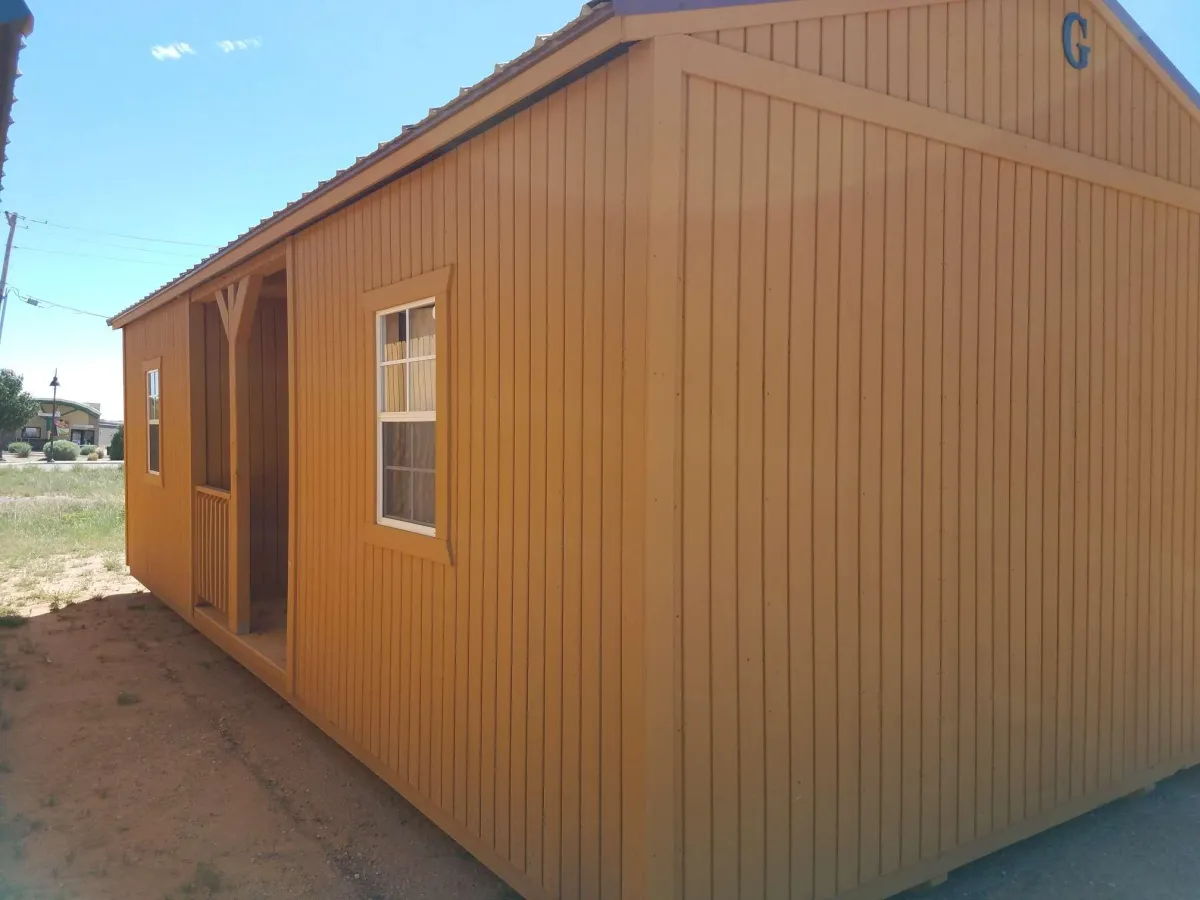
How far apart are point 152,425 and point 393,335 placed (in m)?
6.49

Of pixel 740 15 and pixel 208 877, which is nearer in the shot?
pixel 740 15

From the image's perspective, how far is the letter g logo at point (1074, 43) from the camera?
396 cm

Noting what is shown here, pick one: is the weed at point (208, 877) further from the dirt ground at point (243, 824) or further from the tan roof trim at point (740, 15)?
the tan roof trim at point (740, 15)

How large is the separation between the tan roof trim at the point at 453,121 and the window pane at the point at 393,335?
0.71 m

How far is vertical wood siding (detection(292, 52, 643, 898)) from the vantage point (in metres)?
2.78

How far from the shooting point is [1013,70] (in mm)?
3701

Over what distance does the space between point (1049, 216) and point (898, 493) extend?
1.67 meters

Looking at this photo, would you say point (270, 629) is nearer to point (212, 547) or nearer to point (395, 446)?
point (212, 547)

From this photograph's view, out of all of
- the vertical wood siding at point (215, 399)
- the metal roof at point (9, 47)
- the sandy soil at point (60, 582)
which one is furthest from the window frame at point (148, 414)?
the metal roof at point (9, 47)

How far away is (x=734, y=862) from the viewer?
2.77m

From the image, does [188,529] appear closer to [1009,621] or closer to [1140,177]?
[1009,621]

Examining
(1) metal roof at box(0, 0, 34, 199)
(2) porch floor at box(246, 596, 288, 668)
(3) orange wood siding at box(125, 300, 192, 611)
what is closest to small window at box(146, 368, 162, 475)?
(3) orange wood siding at box(125, 300, 192, 611)

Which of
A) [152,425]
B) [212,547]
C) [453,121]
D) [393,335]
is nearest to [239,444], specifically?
[212,547]

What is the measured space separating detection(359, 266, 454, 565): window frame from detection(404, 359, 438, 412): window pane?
48 millimetres
